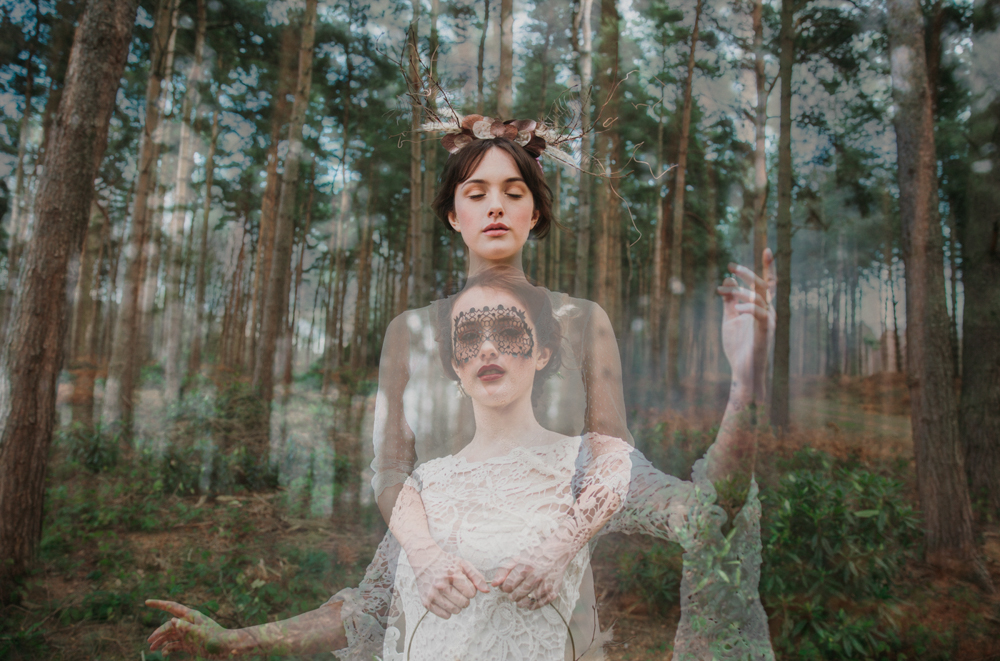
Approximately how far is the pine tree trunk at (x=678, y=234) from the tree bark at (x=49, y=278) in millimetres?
3329

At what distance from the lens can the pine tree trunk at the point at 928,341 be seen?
285cm

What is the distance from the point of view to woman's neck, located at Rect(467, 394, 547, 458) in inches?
45.7

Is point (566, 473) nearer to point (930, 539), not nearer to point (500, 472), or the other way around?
point (500, 472)

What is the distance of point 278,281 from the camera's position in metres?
4.43

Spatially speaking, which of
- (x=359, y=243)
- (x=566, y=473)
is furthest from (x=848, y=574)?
(x=359, y=243)

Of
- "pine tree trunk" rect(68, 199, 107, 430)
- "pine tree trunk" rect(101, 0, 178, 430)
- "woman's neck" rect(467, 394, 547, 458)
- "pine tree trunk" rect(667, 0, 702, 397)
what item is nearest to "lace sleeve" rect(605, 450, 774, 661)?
"woman's neck" rect(467, 394, 547, 458)

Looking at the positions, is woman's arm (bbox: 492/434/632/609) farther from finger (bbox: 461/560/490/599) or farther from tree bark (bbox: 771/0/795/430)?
tree bark (bbox: 771/0/795/430)

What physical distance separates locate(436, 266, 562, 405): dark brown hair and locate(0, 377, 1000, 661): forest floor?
→ 1198 mm

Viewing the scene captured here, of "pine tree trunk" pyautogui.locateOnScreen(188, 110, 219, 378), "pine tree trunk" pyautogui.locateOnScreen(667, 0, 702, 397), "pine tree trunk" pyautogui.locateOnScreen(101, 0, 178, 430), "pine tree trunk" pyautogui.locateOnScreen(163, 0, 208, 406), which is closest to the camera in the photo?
"pine tree trunk" pyautogui.locateOnScreen(667, 0, 702, 397)

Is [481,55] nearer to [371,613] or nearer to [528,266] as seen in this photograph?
[528,266]

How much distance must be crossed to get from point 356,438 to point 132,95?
14.9 feet

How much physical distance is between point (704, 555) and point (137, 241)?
6.32 meters

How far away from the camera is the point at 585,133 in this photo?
137cm

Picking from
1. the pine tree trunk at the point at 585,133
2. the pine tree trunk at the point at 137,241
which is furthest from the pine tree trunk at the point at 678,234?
the pine tree trunk at the point at 137,241
